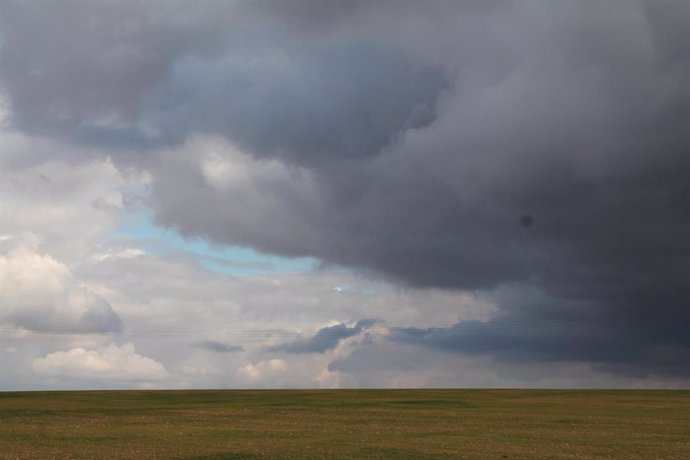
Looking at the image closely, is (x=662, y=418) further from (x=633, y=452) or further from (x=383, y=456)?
(x=383, y=456)

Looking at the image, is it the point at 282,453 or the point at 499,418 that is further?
the point at 499,418

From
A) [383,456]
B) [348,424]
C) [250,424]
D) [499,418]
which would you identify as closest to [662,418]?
[499,418]

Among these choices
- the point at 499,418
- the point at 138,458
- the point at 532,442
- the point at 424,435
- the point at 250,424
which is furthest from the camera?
the point at 499,418

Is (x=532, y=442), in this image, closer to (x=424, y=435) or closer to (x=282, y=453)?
(x=424, y=435)

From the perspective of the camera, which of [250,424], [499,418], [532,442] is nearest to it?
[532,442]

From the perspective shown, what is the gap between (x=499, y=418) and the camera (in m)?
84.6

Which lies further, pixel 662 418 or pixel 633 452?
pixel 662 418

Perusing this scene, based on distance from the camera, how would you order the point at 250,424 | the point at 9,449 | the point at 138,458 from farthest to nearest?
the point at 250,424
the point at 9,449
the point at 138,458

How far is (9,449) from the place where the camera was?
1928 inches

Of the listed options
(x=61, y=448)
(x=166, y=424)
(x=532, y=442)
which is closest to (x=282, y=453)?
(x=61, y=448)

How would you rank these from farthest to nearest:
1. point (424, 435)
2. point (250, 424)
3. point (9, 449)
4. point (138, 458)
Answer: point (250, 424)
point (424, 435)
point (9, 449)
point (138, 458)

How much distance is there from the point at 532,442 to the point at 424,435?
360 inches

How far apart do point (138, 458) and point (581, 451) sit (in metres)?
28.4

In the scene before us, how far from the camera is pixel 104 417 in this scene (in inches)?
3354
